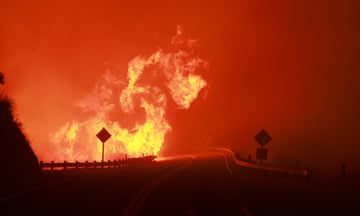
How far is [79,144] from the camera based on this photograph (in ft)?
254

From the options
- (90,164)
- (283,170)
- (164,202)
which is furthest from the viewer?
(90,164)

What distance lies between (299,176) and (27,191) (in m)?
20.9

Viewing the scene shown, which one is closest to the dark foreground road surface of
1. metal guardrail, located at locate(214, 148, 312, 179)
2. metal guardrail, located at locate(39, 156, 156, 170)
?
metal guardrail, located at locate(214, 148, 312, 179)

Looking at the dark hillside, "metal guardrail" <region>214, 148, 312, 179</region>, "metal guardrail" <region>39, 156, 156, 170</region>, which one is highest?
the dark hillside

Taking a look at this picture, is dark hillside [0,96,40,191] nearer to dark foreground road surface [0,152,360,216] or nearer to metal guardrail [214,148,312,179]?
dark foreground road surface [0,152,360,216]

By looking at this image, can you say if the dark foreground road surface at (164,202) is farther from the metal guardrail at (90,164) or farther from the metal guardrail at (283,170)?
the metal guardrail at (90,164)

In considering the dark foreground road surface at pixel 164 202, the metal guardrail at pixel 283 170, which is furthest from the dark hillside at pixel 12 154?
the metal guardrail at pixel 283 170

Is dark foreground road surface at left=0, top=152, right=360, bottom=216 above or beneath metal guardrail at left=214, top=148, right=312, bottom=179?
above

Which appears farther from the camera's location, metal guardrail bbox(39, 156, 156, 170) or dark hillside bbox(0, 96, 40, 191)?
metal guardrail bbox(39, 156, 156, 170)

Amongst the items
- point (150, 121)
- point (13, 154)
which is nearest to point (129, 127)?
point (150, 121)

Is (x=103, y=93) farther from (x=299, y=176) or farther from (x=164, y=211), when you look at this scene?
(x=164, y=211)

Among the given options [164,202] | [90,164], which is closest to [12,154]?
[164,202]

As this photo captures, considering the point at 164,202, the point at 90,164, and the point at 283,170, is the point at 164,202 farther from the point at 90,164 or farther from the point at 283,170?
the point at 90,164

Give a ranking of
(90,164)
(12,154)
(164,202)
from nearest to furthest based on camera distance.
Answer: (164,202) < (12,154) < (90,164)
